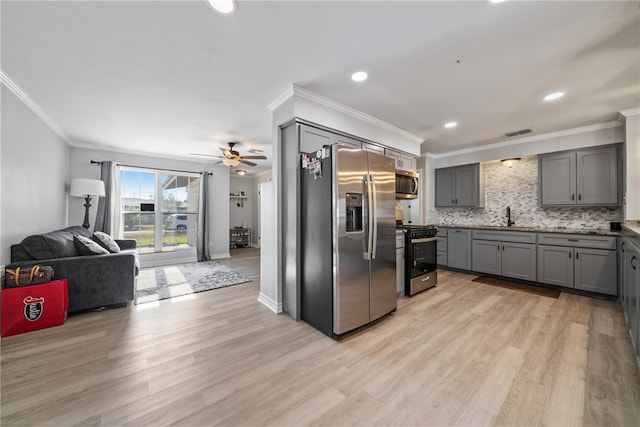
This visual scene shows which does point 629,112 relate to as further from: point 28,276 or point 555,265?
point 28,276

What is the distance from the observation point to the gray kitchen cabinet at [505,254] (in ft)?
12.7

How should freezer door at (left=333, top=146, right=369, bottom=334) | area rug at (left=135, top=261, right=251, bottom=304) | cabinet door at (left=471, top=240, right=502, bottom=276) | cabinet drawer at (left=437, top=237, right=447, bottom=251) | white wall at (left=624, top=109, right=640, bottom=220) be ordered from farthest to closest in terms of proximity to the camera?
cabinet drawer at (left=437, top=237, right=447, bottom=251), cabinet door at (left=471, top=240, right=502, bottom=276), area rug at (left=135, top=261, right=251, bottom=304), white wall at (left=624, top=109, right=640, bottom=220), freezer door at (left=333, top=146, right=369, bottom=334)

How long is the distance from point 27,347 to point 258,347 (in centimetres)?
206

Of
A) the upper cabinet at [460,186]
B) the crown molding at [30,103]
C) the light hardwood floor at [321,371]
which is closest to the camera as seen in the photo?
the light hardwood floor at [321,371]

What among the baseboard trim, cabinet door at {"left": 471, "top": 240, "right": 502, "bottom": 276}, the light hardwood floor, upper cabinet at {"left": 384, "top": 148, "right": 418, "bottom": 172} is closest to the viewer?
the light hardwood floor

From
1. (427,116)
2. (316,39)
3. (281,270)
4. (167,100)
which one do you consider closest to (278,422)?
(281,270)

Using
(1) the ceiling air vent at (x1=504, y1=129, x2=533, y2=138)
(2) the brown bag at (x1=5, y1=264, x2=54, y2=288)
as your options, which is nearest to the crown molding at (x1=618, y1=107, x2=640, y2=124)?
(1) the ceiling air vent at (x1=504, y1=129, x2=533, y2=138)

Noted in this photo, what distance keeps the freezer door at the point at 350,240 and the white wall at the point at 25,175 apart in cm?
345

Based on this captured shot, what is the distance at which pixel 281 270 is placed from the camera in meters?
2.88

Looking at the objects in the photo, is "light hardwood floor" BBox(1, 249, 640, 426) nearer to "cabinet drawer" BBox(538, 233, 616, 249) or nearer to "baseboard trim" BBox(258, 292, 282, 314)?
"baseboard trim" BBox(258, 292, 282, 314)

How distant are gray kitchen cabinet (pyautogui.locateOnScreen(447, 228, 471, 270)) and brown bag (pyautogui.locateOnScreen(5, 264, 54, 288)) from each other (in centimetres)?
610

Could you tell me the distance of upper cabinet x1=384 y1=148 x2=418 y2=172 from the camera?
3899 mm

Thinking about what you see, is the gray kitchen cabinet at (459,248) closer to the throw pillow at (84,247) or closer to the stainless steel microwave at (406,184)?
the stainless steel microwave at (406,184)

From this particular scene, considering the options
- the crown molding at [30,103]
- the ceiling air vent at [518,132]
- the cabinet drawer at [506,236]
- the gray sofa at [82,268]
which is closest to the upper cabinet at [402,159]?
the ceiling air vent at [518,132]
